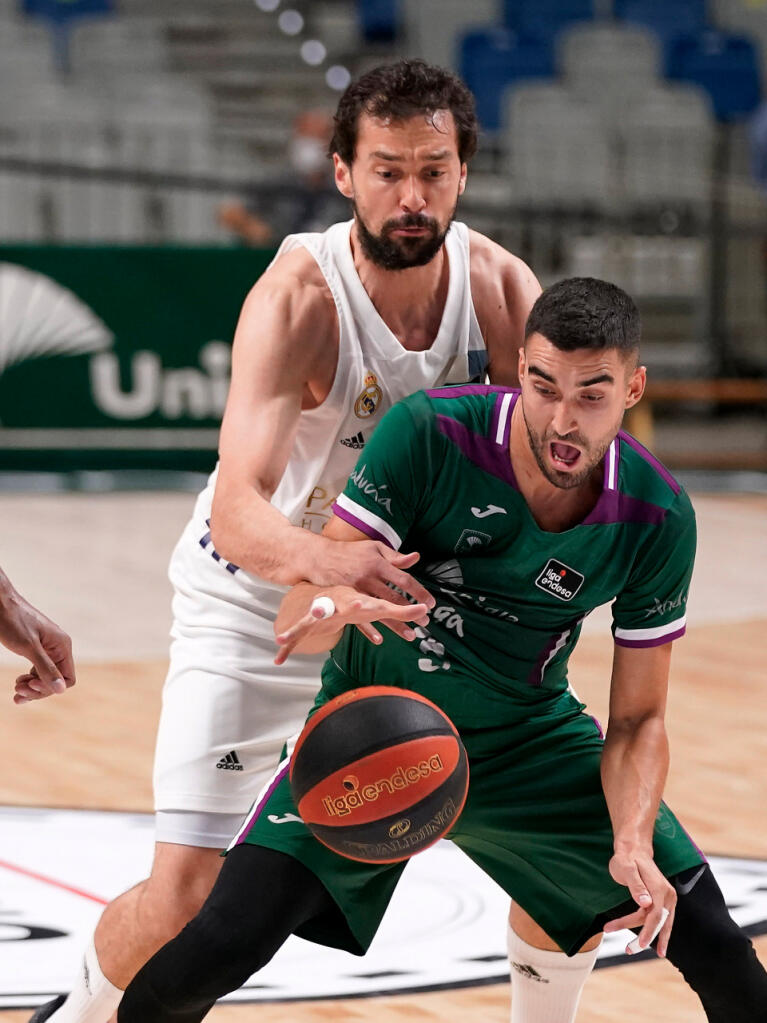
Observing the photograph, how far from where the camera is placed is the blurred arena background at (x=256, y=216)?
11.1 meters

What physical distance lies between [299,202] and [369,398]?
9026 mm

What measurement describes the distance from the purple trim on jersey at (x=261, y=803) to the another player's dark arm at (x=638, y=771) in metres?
0.63

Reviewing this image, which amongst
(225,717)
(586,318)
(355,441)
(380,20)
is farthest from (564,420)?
(380,20)

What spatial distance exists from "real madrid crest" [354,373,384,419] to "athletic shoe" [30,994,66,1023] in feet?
4.74

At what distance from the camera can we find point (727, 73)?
1593cm

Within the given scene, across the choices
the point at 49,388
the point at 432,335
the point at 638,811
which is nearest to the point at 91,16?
the point at 49,388

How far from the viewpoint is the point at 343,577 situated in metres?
3.04

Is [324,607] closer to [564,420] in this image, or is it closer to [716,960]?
[564,420]

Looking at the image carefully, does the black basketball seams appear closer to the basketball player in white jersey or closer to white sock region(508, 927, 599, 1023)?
the basketball player in white jersey

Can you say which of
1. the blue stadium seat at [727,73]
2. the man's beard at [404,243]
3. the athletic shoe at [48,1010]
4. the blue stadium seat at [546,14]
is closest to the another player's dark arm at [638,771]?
the man's beard at [404,243]

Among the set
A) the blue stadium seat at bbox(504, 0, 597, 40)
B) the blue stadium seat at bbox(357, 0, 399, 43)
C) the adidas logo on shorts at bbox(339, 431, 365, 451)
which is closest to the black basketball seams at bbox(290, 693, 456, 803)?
the adidas logo on shorts at bbox(339, 431, 365, 451)

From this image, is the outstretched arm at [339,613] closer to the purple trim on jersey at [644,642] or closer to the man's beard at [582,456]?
the man's beard at [582,456]

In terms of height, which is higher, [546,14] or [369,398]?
[369,398]

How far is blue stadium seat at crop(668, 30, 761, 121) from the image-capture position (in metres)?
15.9
